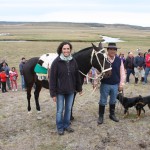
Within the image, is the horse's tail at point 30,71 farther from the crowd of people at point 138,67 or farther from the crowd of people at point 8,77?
the crowd of people at point 138,67

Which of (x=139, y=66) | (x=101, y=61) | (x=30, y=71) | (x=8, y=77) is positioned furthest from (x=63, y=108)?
(x=139, y=66)

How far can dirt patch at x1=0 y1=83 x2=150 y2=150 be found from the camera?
7.56 meters

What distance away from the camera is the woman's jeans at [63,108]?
7799 mm

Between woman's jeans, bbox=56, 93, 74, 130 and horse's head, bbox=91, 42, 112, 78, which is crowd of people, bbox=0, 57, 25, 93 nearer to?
woman's jeans, bbox=56, 93, 74, 130

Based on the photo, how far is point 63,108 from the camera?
314 inches

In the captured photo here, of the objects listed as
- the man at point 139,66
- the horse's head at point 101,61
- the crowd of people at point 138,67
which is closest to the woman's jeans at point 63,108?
the horse's head at point 101,61

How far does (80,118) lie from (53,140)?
1981mm

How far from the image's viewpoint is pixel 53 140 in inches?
310

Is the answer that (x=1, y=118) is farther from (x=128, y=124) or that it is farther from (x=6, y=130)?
(x=128, y=124)

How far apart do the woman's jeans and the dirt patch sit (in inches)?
12.3

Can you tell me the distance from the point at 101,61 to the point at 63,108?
69.5 inches

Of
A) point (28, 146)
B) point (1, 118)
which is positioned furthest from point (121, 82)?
point (1, 118)

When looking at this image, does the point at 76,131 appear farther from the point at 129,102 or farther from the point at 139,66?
the point at 139,66

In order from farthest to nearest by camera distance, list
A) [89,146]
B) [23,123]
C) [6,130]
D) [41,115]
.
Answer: [41,115]
[23,123]
[6,130]
[89,146]
